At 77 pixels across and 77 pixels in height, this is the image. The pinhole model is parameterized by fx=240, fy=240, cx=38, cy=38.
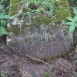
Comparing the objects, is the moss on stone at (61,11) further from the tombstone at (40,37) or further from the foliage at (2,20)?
the foliage at (2,20)

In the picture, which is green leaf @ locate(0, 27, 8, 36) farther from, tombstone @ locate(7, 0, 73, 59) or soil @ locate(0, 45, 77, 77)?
soil @ locate(0, 45, 77, 77)

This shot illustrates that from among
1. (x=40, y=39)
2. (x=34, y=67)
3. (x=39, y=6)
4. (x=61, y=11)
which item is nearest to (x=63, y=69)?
(x=34, y=67)

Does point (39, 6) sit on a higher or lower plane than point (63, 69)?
higher

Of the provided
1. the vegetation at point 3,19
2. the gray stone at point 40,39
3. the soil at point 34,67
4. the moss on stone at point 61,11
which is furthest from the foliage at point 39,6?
the soil at point 34,67

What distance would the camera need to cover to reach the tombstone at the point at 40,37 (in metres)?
3.04

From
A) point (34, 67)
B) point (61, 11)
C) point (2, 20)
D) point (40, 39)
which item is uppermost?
point (61, 11)

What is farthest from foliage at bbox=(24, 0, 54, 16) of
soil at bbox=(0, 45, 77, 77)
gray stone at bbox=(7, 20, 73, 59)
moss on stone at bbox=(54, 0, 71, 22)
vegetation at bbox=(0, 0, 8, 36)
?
soil at bbox=(0, 45, 77, 77)

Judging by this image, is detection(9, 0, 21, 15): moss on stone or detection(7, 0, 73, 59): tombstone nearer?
detection(7, 0, 73, 59): tombstone

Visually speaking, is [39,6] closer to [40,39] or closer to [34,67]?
[40,39]

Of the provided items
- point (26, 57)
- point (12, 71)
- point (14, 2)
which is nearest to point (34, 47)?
point (26, 57)

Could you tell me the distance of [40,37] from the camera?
3047 mm

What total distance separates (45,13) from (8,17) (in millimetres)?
488

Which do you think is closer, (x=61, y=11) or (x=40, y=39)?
(x=40, y=39)

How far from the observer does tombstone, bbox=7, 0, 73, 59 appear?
3045 millimetres
